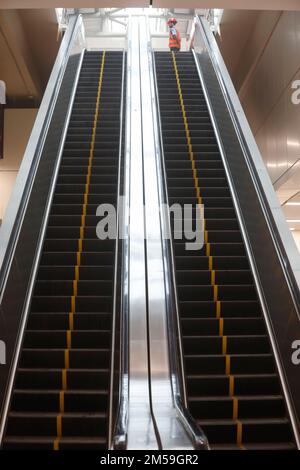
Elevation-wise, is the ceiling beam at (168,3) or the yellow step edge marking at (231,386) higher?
the ceiling beam at (168,3)

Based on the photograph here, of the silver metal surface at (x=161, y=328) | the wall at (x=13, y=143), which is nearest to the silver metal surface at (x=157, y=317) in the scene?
the silver metal surface at (x=161, y=328)

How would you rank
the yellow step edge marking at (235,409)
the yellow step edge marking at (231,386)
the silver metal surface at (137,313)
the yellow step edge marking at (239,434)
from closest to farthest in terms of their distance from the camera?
the silver metal surface at (137,313), the yellow step edge marking at (239,434), the yellow step edge marking at (235,409), the yellow step edge marking at (231,386)

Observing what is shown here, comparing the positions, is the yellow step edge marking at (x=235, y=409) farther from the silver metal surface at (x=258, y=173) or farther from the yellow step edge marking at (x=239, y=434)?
the silver metal surface at (x=258, y=173)

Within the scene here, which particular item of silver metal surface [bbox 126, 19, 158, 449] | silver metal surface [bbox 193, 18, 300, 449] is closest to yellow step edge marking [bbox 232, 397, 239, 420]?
silver metal surface [bbox 193, 18, 300, 449]

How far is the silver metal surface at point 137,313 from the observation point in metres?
3.74

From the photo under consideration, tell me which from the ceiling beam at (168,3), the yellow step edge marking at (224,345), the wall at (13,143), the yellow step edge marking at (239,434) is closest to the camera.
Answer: the yellow step edge marking at (239,434)

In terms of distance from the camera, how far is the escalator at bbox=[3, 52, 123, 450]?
4.90 m

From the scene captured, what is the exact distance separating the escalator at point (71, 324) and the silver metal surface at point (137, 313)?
0.41 meters

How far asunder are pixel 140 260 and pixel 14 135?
10.4 m

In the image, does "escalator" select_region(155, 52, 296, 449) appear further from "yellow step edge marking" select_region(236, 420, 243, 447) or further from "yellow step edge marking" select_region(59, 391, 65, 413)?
"yellow step edge marking" select_region(59, 391, 65, 413)

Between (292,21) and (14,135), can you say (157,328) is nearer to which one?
(292,21)

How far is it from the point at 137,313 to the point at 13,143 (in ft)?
36.1

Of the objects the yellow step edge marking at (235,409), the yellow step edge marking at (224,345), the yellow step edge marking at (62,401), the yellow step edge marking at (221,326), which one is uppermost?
the yellow step edge marking at (221,326)

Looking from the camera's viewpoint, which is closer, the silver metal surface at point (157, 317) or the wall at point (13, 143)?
the silver metal surface at point (157, 317)
